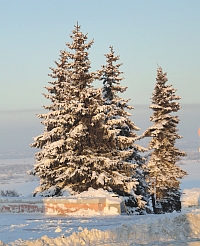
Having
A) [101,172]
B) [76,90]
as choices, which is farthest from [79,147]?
[76,90]

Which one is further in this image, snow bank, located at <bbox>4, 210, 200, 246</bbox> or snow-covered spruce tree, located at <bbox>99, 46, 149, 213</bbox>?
snow-covered spruce tree, located at <bbox>99, 46, 149, 213</bbox>

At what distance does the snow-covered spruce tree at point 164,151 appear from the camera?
3023 centimetres

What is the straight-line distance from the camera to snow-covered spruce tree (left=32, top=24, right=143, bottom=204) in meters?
21.5

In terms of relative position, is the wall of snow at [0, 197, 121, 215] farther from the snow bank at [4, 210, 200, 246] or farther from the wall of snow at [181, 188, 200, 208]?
the wall of snow at [181, 188, 200, 208]

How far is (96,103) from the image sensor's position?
22344 mm

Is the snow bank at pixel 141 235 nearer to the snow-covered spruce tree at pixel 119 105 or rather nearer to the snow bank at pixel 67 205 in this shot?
the snow bank at pixel 67 205

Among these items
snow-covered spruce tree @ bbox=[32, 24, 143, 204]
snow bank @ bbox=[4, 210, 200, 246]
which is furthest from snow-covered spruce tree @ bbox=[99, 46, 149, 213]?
snow bank @ bbox=[4, 210, 200, 246]

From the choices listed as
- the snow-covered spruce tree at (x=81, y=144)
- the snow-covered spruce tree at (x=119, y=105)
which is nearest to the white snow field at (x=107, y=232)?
the snow-covered spruce tree at (x=81, y=144)

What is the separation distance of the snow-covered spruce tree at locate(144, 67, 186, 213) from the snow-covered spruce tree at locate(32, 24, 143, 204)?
6862 mm

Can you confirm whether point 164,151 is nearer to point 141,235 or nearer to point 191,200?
point 191,200

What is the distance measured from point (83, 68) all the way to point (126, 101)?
501cm


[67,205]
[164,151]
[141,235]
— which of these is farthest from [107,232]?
[164,151]

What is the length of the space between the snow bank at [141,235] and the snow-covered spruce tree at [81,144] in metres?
9.23

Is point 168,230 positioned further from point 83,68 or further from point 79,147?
point 83,68
